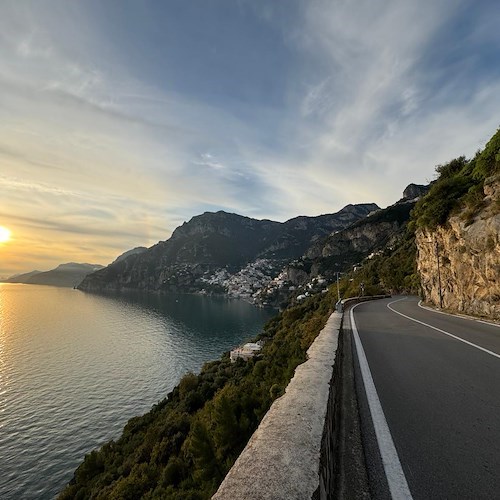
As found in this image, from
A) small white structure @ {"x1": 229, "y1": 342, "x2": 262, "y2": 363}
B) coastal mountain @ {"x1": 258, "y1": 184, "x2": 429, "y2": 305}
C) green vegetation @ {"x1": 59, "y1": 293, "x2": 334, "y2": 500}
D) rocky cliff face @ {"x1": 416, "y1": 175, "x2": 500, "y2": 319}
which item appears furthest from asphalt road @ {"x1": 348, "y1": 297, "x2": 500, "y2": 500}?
coastal mountain @ {"x1": 258, "y1": 184, "x2": 429, "y2": 305}

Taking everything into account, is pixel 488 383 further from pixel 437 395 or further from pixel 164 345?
pixel 164 345

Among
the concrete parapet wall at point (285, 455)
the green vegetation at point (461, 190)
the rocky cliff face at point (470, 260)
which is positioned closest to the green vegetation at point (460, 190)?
the green vegetation at point (461, 190)

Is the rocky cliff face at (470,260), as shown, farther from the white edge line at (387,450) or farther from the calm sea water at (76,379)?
the calm sea water at (76,379)

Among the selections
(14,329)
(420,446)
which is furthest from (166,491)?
(14,329)

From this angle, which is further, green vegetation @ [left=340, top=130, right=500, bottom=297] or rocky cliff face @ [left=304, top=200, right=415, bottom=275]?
rocky cliff face @ [left=304, top=200, right=415, bottom=275]

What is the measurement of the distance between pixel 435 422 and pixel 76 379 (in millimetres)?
52179

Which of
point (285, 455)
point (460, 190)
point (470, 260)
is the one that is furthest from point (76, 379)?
point (285, 455)

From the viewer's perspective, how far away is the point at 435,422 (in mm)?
3850

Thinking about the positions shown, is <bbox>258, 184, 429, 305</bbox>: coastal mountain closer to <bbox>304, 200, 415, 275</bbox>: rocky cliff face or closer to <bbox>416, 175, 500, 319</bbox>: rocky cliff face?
<bbox>304, 200, 415, 275</bbox>: rocky cliff face

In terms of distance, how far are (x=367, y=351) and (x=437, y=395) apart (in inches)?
147

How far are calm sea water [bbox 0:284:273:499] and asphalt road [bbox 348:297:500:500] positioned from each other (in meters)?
29.0

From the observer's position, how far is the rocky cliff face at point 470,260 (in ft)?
48.5

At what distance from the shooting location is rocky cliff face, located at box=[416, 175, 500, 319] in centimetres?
1479

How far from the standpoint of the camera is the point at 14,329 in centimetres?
8381
